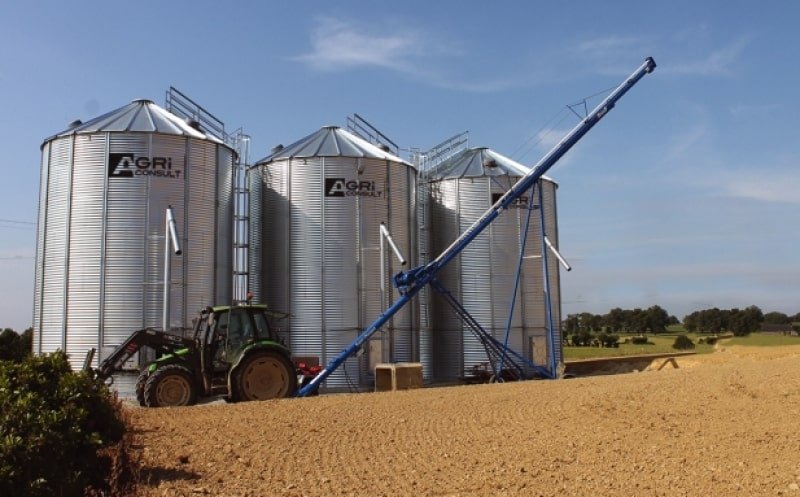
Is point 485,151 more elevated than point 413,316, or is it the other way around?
point 485,151

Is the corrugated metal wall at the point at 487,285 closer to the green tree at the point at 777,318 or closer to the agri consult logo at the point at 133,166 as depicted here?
the agri consult logo at the point at 133,166

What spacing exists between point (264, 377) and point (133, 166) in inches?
413

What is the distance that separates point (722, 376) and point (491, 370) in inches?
508

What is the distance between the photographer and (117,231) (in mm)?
25281

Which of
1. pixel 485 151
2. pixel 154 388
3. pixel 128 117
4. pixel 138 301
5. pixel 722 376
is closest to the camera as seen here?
pixel 154 388

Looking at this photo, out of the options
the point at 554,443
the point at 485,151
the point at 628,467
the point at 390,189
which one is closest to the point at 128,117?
the point at 390,189

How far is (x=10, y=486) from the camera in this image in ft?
24.8

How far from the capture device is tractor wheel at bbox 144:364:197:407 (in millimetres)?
18141

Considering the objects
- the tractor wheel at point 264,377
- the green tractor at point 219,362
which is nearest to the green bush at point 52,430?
the green tractor at point 219,362

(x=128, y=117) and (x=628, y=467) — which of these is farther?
(x=128, y=117)

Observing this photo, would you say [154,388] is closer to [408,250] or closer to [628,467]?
[628,467]

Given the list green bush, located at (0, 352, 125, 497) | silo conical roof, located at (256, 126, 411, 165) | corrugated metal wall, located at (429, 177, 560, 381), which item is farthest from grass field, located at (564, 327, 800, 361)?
green bush, located at (0, 352, 125, 497)

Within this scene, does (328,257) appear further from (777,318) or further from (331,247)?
(777,318)

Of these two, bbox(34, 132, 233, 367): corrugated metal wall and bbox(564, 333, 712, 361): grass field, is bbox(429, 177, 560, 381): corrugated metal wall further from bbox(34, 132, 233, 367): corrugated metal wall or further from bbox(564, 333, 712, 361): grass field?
bbox(564, 333, 712, 361): grass field
